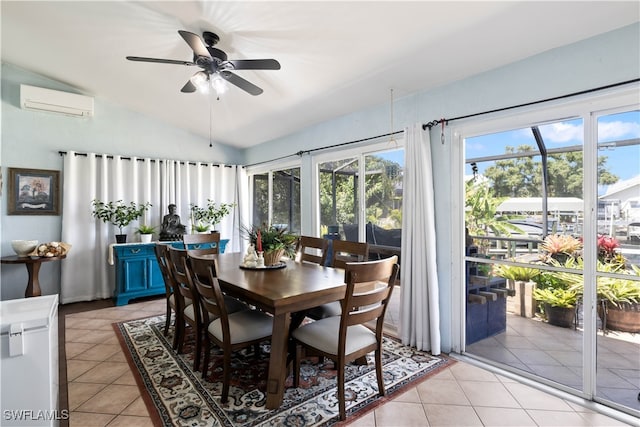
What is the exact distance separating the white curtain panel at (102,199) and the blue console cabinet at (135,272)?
17.2 inches

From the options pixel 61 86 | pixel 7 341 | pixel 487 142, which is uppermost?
pixel 61 86

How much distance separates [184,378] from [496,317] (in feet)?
8.62

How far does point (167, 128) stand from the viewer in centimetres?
514

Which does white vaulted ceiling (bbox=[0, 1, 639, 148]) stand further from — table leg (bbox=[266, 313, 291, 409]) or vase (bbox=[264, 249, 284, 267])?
table leg (bbox=[266, 313, 291, 409])

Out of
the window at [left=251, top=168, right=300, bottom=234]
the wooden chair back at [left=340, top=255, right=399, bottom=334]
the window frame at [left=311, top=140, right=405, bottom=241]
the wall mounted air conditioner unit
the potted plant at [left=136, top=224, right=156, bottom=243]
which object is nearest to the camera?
→ the wooden chair back at [left=340, top=255, right=399, bottom=334]

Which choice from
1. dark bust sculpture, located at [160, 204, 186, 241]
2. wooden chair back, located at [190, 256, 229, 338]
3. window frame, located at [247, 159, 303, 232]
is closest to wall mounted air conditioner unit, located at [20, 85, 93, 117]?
dark bust sculpture, located at [160, 204, 186, 241]

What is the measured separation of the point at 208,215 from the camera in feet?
17.5

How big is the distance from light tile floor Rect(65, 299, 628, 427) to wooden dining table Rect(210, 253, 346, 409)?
1.76ft

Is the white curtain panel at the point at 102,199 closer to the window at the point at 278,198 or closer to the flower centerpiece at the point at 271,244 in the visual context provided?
the window at the point at 278,198

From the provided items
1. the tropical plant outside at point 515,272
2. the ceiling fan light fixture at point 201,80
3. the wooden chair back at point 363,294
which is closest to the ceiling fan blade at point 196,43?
the ceiling fan light fixture at point 201,80

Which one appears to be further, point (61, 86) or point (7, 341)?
point (61, 86)

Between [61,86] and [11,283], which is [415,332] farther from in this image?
[61,86]

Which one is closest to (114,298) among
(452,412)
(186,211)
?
(186,211)

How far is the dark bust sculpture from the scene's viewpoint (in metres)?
4.70
